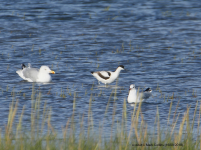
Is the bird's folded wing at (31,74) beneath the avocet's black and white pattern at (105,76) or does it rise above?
above

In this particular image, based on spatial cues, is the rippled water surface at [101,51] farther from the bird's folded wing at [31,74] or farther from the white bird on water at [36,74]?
the bird's folded wing at [31,74]

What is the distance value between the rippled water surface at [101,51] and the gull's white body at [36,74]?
0.34m

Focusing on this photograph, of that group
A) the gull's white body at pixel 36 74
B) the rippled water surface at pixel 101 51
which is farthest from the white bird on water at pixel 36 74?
the rippled water surface at pixel 101 51

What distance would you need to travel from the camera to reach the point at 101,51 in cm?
2531

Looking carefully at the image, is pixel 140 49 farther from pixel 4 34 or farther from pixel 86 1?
pixel 86 1

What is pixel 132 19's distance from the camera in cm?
3588

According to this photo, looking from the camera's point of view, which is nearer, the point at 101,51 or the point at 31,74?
the point at 31,74

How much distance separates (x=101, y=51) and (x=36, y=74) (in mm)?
6519

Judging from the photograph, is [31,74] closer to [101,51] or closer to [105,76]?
[105,76]

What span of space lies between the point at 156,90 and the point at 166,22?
18063 millimetres

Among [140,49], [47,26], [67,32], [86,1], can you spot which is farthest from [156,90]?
[86,1]

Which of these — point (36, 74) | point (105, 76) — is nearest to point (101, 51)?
point (36, 74)

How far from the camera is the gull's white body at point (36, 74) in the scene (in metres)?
19.0

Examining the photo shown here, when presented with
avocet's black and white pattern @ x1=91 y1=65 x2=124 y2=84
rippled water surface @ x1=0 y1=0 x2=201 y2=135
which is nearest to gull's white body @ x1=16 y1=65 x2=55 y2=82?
rippled water surface @ x1=0 y1=0 x2=201 y2=135
